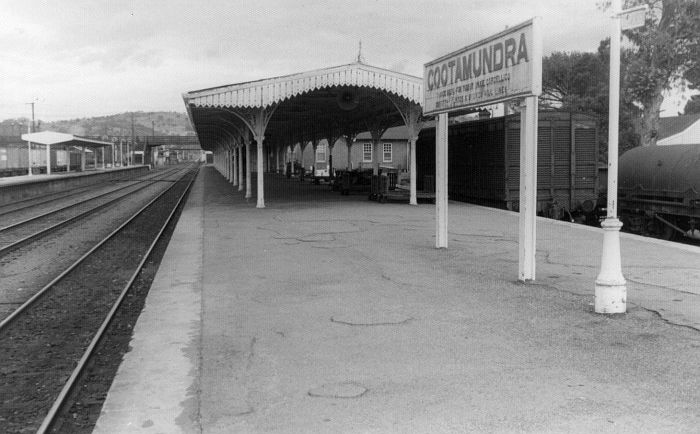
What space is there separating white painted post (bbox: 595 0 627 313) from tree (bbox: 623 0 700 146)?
31.3 metres

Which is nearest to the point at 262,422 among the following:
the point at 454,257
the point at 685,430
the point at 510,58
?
the point at 685,430

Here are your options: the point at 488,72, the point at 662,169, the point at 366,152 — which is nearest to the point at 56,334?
the point at 488,72

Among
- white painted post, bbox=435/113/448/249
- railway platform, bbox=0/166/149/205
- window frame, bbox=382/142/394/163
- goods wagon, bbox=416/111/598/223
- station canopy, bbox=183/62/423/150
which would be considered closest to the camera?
white painted post, bbox=435/113/448/249

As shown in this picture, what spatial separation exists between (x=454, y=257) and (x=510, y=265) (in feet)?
3.54

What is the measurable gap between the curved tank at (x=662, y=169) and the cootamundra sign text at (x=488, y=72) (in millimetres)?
6744

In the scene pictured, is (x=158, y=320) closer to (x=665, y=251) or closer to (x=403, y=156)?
(x=665, y=251)

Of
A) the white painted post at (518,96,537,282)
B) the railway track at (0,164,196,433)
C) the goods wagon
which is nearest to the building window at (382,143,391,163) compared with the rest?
the goods wagon

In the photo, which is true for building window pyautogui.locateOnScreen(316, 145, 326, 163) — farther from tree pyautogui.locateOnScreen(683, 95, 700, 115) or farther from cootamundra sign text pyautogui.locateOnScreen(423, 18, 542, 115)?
cootamundra sign text pyautogui.locateOnScreen(423, 18, 542, 115)

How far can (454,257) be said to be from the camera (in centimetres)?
1100

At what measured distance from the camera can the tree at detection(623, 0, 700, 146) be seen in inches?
1383

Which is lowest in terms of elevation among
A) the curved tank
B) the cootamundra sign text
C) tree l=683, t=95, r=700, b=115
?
the curved tank

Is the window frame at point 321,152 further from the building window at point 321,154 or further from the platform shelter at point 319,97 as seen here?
the platform shelter at point 319,97

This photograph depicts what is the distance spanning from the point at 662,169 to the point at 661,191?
55cm

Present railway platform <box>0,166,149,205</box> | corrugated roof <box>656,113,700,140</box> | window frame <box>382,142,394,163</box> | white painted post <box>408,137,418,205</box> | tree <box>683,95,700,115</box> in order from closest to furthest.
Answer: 1. white painted post <box>408,137,418,205</box>
2. railway platform <box>0,166,149,205</box>
3. corrugated roof <box>656,113,700,140</box>
4. window frame <box>382,142,394,163</box>
5. tree <box>683,95,700,115</box>
